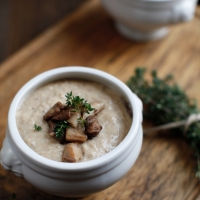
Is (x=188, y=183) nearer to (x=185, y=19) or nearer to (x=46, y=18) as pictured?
(x=185, y=19)

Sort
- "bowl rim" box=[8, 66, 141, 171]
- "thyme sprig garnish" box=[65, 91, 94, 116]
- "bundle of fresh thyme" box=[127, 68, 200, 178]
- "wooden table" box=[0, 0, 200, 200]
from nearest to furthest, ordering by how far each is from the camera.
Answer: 1. "bowl rim" box=[8, 66, 141, 171]
2. "thyme sprig garnish" box=[65, 91, 94, 116]
3. "wooden table" box=[0, 0, 200, 200]
4. "bundle of fresh thyme" box=[127, 68, 200, 178]

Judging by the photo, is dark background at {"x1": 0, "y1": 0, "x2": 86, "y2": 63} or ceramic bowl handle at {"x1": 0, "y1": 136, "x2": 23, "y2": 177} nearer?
ceramic bowl handle at {"x1": 0, "y1": 136, "x2": 23, "y2": 177}

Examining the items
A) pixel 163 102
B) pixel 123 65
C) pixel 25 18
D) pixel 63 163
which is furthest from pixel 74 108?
pixel 25 18

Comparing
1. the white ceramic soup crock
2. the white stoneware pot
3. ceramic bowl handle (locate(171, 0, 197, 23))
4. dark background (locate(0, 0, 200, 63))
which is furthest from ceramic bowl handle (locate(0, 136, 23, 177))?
dark background (locate(0, 0, 200, 63))

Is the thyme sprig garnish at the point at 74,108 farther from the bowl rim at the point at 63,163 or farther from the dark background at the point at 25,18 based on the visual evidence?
the dark background at the point at 25,18

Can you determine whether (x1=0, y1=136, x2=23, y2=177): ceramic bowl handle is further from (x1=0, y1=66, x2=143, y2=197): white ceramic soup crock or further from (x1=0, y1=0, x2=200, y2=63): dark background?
(x1=0, y1=0, x2=200, y2=63): dark background

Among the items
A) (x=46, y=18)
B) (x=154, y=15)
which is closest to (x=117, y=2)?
(x=154, y=15)

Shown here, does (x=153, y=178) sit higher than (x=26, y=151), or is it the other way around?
(x=26, y=151)
